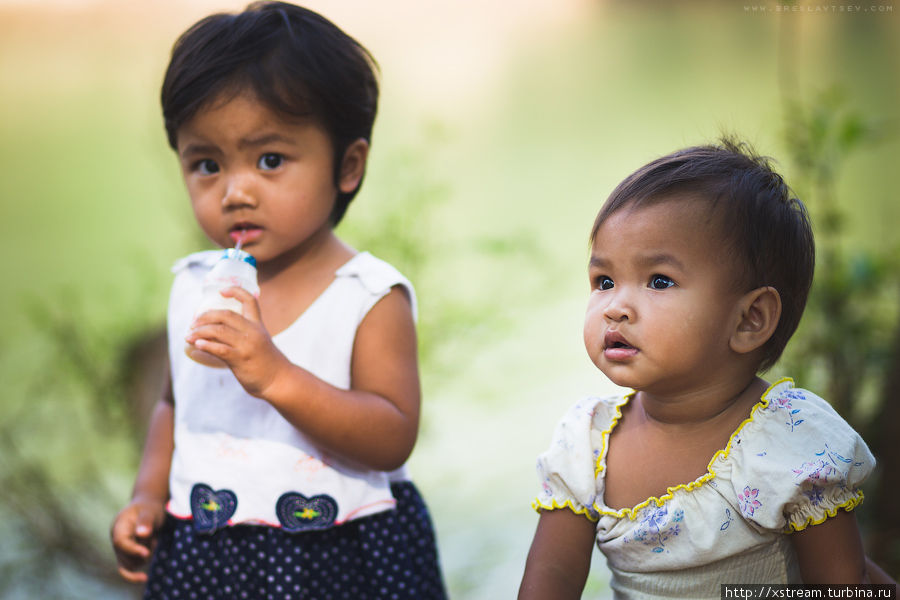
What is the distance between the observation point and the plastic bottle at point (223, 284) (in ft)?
4.10

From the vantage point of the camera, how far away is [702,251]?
112cm

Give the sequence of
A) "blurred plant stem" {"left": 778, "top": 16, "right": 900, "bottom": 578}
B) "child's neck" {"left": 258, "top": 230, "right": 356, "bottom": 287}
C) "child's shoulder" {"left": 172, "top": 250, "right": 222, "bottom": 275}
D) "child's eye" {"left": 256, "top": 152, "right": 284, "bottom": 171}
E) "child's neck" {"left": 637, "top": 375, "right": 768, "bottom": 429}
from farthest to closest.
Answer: "blurred plant stem" {"left": 778, "top": 16, "right": 900, "bottom": 578}
"child's shoulder" {"left": 172, "top": 250, "right": 222, "bottom": 275}
"child's neck" {"left": 258, "top": 230, "right": 356, "bottom": 287}
"child's eye" {"left": 256, "top": 152, "right": 284, "bottom": 171}
"child's neck" {"left": 637, "top": 375, "right": 768, "bottom": 429}

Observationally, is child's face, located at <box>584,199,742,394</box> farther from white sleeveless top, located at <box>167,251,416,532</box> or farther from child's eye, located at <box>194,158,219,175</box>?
child's eye, located at <box>194,158,219,175</box>

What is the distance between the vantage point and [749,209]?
1.13m

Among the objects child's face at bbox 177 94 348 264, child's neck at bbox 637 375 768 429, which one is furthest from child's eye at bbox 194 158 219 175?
child's neck at bbox 637 375 768 429

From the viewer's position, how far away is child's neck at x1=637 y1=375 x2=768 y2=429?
118cm

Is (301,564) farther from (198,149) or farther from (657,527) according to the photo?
(198,149)

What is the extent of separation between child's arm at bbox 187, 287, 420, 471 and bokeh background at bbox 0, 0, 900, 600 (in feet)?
3.68

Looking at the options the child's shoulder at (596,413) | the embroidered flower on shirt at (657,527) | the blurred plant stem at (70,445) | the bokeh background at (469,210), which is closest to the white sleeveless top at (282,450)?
the child's shoulder at (596,413)

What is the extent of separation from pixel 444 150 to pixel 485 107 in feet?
0.99

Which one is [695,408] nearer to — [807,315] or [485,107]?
[807,315]

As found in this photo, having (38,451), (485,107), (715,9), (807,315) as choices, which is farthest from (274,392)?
(715,9)

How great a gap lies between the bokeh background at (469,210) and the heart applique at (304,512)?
4.02 feet

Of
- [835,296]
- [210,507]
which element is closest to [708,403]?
[210,507]
